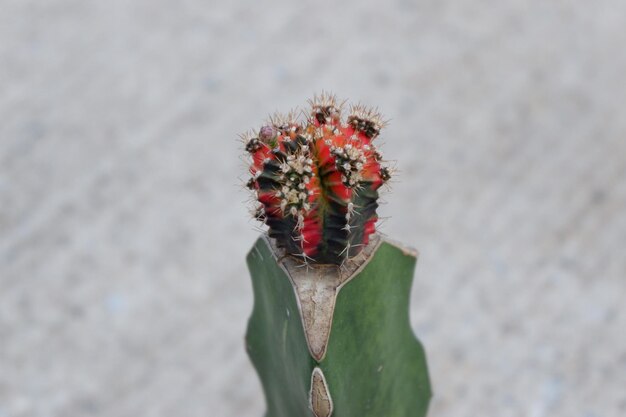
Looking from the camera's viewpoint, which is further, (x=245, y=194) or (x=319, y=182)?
(x=245, y=194)

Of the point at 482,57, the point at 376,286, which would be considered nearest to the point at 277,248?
the point at 376,286

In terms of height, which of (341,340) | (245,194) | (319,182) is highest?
(245,194)

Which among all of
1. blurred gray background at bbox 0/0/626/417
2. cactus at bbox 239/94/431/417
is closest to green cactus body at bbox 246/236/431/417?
cactus at bbox 239/94/431/417

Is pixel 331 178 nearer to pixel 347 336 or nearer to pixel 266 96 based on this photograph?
pixel 347 336

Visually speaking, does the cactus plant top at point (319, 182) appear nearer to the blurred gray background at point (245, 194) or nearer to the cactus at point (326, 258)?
the cactus at point (326, 258)

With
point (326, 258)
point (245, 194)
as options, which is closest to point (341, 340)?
point (326, 258)

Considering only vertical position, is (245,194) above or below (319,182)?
above

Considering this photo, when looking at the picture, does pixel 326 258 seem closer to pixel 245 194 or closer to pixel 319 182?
pixel 319 182

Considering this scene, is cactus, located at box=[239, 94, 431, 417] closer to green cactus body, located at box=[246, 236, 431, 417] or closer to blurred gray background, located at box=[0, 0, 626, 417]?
green cactus body, located at box=[246, 236, 431, 417]
